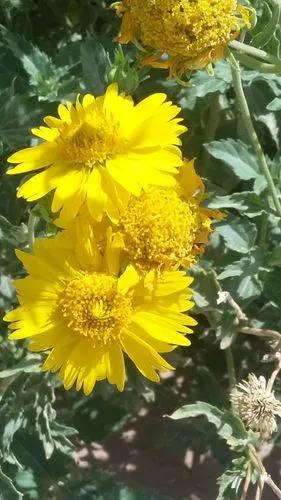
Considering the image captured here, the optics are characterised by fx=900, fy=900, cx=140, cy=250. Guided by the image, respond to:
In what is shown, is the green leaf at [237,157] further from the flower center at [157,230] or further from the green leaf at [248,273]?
the flower center at [157,230]

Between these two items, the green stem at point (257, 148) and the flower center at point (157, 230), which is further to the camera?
the green stem at point (257, 148)

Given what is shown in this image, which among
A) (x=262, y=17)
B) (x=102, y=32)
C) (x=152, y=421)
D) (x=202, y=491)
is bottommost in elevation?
(x=202, y=491)

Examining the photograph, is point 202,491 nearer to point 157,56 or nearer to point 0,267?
point 0,267

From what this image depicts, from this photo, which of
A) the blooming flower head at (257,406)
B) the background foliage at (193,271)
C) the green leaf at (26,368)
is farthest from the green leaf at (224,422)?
the green leaf at (26,368)

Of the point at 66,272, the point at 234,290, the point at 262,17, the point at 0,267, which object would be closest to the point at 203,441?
the point at 234,290

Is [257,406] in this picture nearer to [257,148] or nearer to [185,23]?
[257,148]

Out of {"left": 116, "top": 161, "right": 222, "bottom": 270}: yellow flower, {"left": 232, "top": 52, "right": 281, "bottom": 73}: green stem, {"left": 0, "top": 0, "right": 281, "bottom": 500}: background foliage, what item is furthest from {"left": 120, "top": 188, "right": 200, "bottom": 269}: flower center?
{"left": 232, "top": 52, "right": 281, "bottom": 73}: green stem

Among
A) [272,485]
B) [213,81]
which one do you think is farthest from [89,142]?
[272,485]
